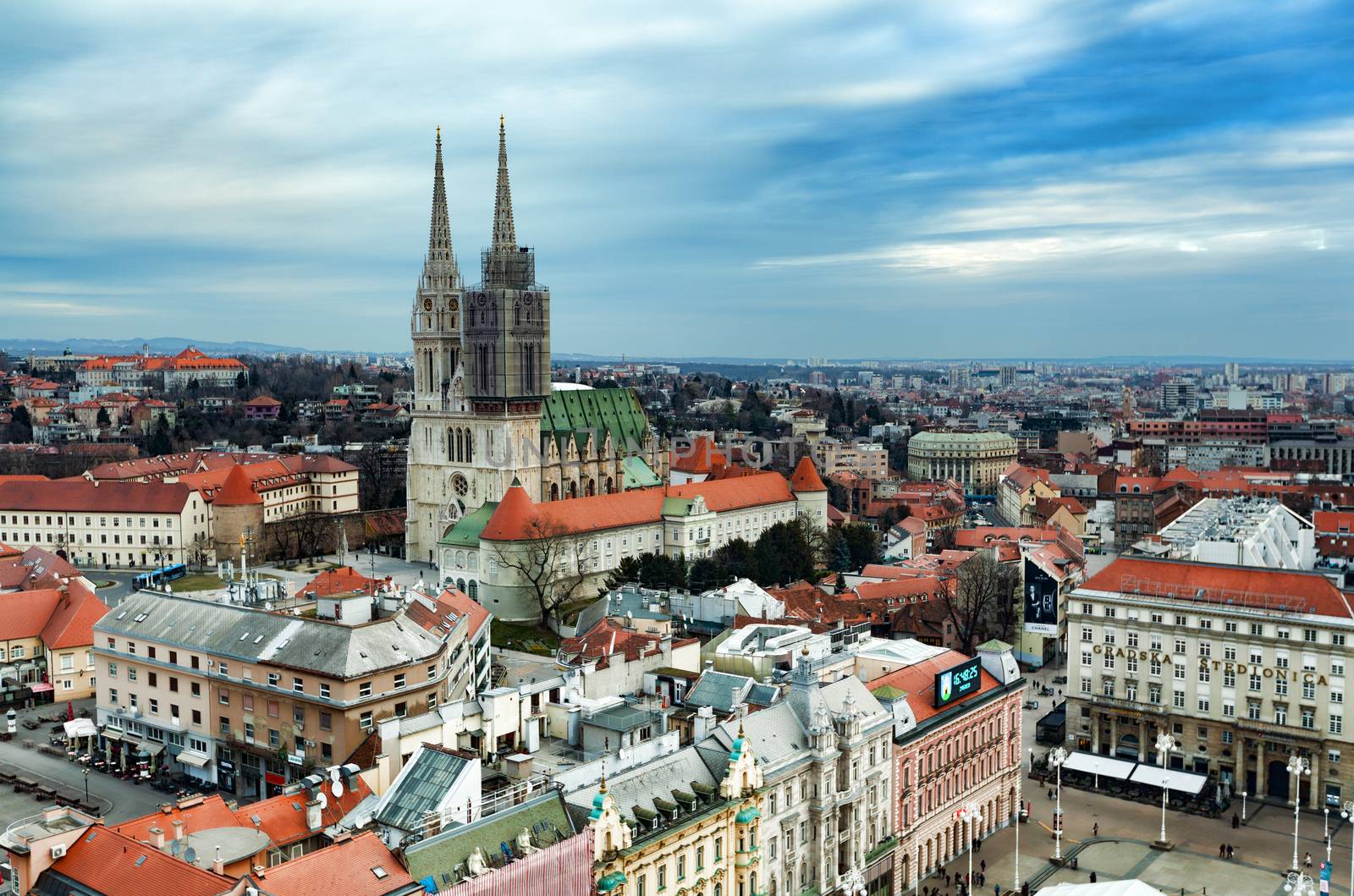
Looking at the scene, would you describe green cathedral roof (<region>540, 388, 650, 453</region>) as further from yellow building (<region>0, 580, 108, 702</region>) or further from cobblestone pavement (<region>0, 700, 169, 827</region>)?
cobblestone pavement (<region>0, 700, 169, 827</region>)

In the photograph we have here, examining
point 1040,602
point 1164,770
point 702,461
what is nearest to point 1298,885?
point 1164,770

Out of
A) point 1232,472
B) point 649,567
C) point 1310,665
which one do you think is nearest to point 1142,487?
point 1232,472

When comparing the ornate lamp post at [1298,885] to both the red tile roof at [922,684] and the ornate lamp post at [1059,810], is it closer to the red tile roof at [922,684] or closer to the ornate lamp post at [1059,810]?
the ornate lamp post at [1059,810]

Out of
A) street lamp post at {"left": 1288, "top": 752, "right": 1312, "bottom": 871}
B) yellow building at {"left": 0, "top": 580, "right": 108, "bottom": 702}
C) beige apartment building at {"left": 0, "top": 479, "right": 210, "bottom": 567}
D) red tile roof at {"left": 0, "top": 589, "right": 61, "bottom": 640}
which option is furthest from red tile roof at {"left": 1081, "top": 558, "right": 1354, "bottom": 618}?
beige apartment building at {"left": 0, "top": 479, "right": 210, "bottom": 567}

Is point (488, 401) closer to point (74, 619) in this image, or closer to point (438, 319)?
point (438, 319)

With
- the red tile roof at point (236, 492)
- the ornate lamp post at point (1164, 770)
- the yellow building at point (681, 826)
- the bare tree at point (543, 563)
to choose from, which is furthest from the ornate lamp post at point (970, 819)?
the red tile roof at point (236, 492)
